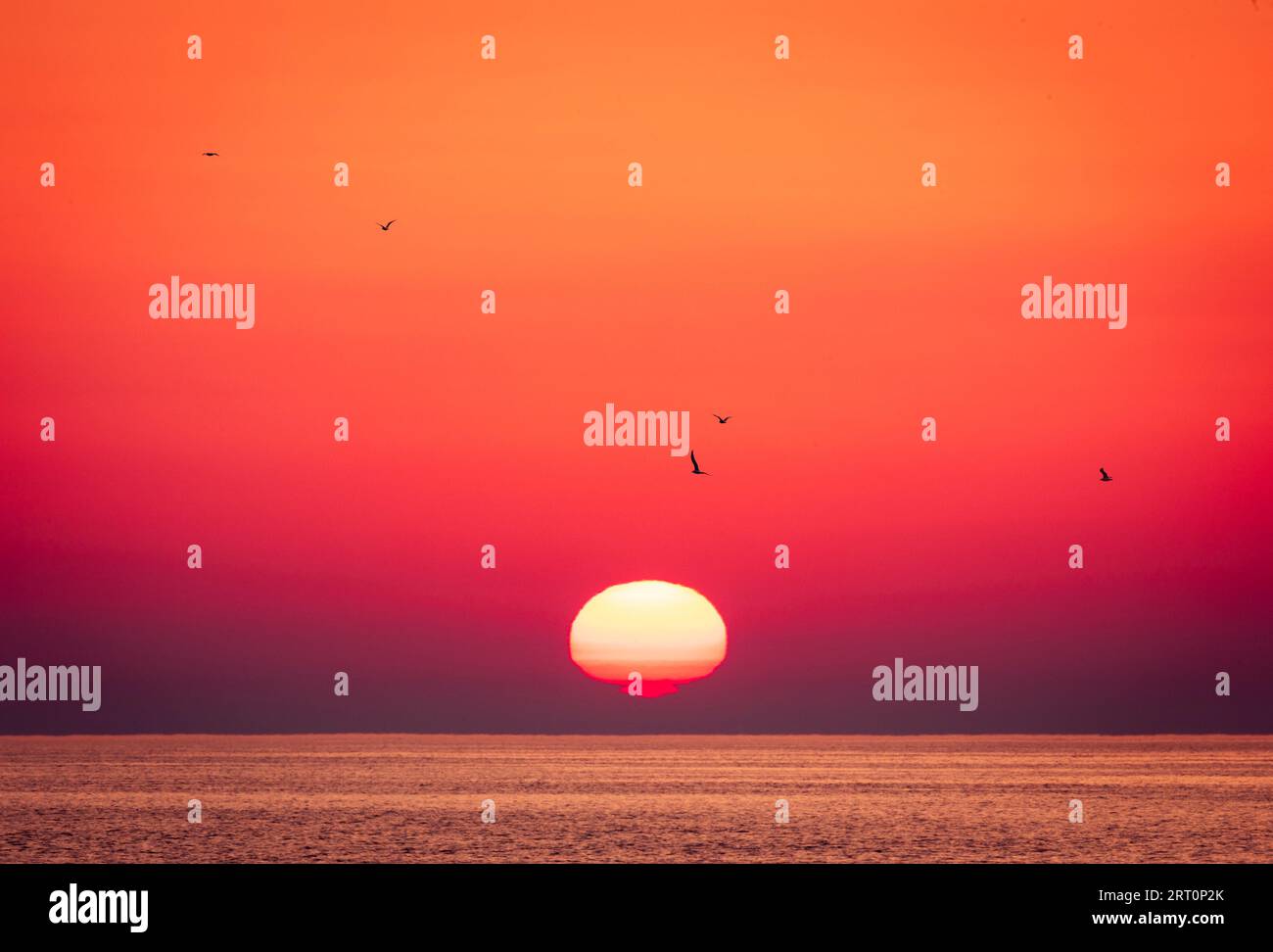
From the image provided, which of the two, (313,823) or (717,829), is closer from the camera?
(717,829)

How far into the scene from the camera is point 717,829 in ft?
316

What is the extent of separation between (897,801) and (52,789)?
90.9 meters
